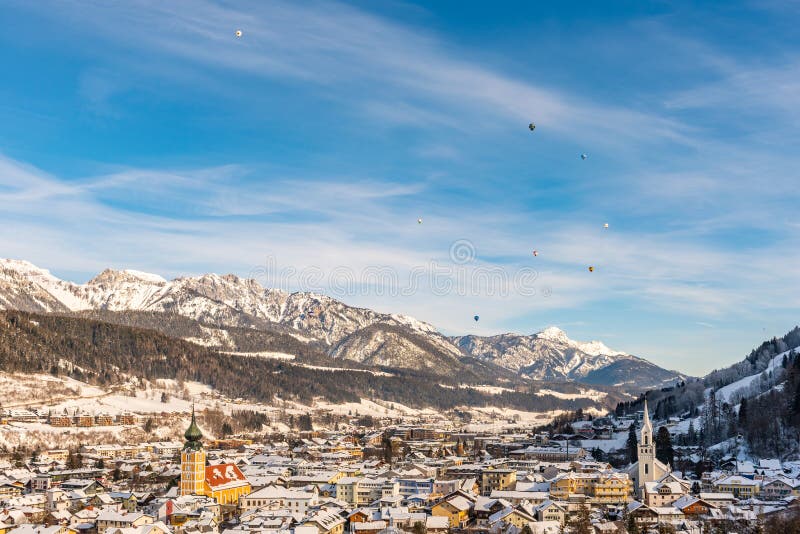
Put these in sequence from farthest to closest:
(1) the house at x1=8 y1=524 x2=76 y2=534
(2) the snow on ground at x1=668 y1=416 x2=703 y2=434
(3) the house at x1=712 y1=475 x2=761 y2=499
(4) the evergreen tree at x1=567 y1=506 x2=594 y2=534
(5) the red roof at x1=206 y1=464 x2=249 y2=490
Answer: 1. (2) the snow on ground at x1=668 y1=416 x2=703 y2=434
2. (5) the red roof at x1=206 y1=464 x2=249 y2=490
3. (3) the house at x1=712 y1=475 x2=761 y2=499
4. (1) the house at x1=8 y1=524 x2=76 y2=534
5. (4) the evergreen tree at x1=567 y1=506 x2=594 y2=534

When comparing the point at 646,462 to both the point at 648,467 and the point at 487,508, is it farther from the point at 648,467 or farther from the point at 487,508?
the point at 487,508

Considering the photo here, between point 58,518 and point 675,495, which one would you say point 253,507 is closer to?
point 58,518

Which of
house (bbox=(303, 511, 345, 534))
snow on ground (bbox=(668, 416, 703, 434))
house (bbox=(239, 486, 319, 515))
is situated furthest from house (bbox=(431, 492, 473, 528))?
snow on ground (bbox=(668, 416, 703, 434))

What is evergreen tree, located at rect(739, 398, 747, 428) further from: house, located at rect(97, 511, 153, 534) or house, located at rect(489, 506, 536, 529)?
house, located at rect(97, 511, 153, 534)

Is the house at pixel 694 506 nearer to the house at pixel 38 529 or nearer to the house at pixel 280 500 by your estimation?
the house at pixel 280 500

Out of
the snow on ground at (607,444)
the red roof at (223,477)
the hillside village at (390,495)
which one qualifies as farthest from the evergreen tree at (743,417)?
the red roof at (223,477)
